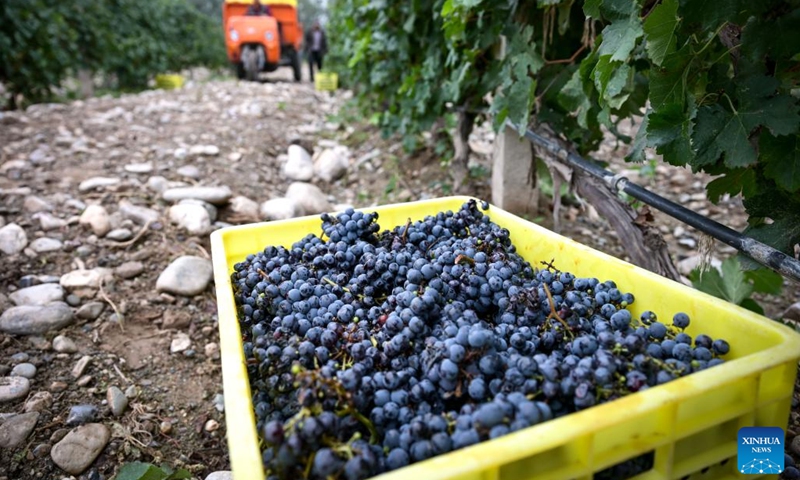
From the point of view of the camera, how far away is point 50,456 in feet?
4.73

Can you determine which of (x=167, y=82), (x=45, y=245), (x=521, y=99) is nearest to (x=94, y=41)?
(x=167, y=82)

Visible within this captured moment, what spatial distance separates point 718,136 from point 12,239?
9.81 ft

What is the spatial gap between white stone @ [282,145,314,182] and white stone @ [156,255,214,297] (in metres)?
1.74

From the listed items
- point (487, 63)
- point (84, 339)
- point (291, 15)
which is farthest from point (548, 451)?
point (291, 15)

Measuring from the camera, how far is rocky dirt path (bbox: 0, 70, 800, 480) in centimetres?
158

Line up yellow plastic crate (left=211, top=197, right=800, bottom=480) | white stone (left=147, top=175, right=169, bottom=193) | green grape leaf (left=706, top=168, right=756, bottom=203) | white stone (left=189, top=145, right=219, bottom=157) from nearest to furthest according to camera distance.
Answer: yellow plastic crate (left=211, top=197, right=800, bottom=480)
green grape leaf (left=706, top=168, right=756, bottom=203)
white stone (left=147, top=175, right=169, bottom=193)
white stone (left=189, top=145, right=219, bottom=157)

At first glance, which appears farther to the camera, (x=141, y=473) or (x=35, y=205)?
(x=35, y=205)

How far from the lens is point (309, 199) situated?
332cm

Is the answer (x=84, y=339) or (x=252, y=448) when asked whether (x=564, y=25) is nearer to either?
(x=252, y=448)

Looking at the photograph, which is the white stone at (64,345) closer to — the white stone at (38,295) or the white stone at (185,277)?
the white stone at (38,295)

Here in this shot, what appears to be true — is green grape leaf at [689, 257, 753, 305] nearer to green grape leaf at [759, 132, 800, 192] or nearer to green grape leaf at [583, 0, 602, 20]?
green grape leaf at [759, 132, 800, 192]

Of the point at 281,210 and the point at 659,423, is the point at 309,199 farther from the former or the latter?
the point at 659,423

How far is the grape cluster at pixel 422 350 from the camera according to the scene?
0.76m

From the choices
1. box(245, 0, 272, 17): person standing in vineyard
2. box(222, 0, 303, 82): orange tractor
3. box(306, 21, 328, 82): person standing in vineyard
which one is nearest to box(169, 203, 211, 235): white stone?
box(222, 0, 303, 82): orange tractor
